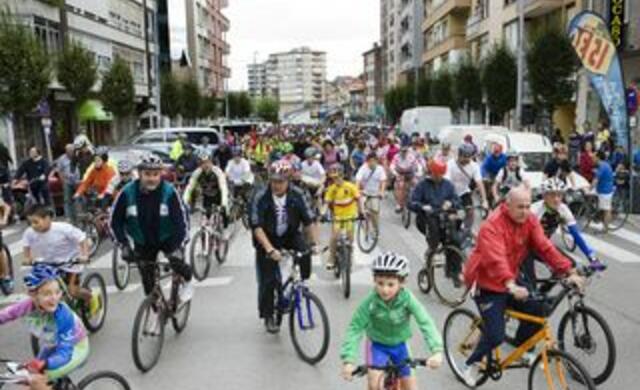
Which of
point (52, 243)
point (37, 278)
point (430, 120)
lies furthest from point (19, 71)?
point (430, 120)

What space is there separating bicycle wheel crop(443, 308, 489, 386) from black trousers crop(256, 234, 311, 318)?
5.14 ft

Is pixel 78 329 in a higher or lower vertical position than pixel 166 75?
lower

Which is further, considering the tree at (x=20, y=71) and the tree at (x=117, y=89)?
the tree at (x=117, y=89)

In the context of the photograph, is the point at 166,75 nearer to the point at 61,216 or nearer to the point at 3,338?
the point at 61,216

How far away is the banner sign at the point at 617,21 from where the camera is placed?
2567cm

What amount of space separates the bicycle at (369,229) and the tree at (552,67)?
19.7 meters

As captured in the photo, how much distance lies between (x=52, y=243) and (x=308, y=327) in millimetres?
2711

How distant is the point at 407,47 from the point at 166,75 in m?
43.8

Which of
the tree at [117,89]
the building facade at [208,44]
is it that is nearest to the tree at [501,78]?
the tree at [117,89]

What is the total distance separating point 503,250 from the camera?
5324 mm

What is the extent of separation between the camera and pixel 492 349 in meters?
5.55

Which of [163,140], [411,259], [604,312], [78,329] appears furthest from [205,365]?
[163,140]

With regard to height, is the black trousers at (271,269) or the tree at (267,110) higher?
the tree at (267,110)

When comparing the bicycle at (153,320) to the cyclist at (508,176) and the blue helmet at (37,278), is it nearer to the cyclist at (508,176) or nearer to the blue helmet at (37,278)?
the blue helmet at (37,278)
